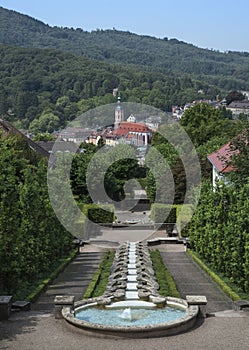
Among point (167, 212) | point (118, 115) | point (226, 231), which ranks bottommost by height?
point (167, 212)

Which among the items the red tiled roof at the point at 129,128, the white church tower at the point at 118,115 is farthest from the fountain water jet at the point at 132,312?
the white church tower at the point at 118,115

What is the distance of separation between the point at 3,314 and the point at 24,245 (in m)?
7.06

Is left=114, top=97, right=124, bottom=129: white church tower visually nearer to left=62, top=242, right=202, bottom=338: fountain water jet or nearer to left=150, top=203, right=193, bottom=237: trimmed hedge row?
left=150, top=203, right=193, bottom=237: trimmed hedge row

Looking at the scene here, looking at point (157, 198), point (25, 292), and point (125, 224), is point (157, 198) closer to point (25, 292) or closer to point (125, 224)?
point (125, 224)

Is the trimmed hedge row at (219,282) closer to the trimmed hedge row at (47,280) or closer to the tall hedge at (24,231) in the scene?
the trimmed hedge row at (47,280)

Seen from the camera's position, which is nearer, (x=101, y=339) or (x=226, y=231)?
(x=101, y=339)

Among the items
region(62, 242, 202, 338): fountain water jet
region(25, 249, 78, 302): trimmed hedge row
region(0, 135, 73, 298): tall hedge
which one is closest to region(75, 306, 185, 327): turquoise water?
region(62, 242, 202, 338): fountain water jet

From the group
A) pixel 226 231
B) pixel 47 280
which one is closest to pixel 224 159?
pixel 226 231

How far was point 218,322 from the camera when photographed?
17625mm

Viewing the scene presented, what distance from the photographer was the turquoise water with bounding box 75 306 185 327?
18075mm

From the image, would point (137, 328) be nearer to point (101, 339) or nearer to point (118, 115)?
point (101, 339)

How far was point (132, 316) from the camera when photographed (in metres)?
18.8

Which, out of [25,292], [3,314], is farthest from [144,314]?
[25,292]

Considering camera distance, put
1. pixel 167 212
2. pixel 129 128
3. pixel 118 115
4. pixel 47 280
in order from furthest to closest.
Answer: pixel 118 115, pixel 129 128, pixel 167 212, pixel 47 280
